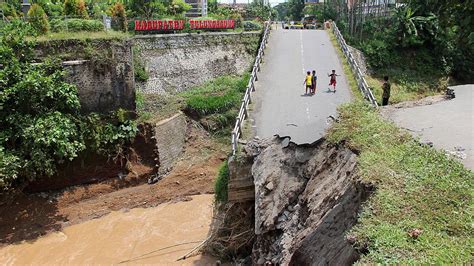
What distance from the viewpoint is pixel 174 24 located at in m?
23.3

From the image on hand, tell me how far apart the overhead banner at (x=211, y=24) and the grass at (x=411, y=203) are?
16.4m

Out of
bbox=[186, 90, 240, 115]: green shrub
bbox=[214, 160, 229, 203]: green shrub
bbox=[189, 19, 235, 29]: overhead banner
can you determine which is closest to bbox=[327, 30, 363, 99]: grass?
bbox=[186, 90, 240, 115]: green shrub

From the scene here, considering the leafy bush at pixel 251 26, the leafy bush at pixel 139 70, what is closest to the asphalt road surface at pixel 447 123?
the leafy bush at pixel 139 70

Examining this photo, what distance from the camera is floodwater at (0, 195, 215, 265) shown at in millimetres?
13742

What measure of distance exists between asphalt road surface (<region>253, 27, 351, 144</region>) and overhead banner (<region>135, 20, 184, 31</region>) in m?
5.27

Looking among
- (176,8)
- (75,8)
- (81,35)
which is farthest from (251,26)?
(81,35)

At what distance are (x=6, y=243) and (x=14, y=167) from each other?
2.62 metres

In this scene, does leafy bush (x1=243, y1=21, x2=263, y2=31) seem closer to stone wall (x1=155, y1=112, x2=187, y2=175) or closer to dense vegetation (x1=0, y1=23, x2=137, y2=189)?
stone wall (x1=155, y1=112, x2=187, y2=175)

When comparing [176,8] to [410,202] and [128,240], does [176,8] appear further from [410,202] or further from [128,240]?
[410,202]

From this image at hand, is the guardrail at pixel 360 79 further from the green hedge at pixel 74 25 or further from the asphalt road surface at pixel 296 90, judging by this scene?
the green hedge at pixel 74 25

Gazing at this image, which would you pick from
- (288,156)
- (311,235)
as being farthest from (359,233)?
(288,156)

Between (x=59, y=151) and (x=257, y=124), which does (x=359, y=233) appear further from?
(x=59, y=151)

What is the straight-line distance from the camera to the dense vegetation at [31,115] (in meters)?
14.9

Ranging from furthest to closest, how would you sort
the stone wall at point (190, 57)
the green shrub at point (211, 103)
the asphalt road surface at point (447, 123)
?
1. the stone wall at point (190, 57)
2. the green shrub at point (211, 103)
3. the asphalt road surface at point (447, 123)
